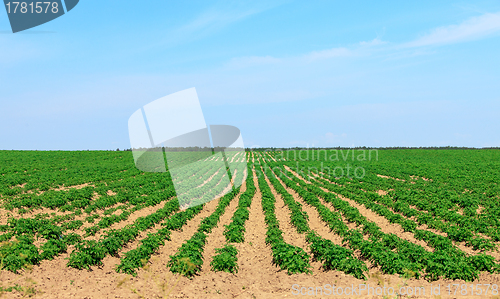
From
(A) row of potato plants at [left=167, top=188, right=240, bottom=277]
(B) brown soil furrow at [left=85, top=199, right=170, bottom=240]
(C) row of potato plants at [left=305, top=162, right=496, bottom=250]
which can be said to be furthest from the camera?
(B) brown soil furrow at [left=85, top=199, right=170, bottom=240]

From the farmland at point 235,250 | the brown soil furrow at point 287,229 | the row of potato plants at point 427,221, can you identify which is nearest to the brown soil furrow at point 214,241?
the farmland at point 235,250

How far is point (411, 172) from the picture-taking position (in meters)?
41.9

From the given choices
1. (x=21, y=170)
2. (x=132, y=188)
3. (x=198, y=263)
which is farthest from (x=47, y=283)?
(x=21, y=170)

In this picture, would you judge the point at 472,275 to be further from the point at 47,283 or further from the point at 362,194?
the point at 362,194

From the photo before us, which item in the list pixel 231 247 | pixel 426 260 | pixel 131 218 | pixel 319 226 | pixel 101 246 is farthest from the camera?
pixel 131 218

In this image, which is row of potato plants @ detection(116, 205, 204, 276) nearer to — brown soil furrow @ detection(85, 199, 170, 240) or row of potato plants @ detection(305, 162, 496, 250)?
brown soil furrow @ detection(85, 199, 170, 240)

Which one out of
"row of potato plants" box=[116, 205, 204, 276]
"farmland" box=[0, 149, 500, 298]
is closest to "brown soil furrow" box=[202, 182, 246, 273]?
"farmland" box=[0, 149, 500, 298]

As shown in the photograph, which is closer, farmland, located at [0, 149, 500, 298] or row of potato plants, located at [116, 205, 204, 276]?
farmland, located at [0, 149, 500, 298]

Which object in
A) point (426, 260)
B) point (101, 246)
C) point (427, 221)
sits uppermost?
point (101, 246)

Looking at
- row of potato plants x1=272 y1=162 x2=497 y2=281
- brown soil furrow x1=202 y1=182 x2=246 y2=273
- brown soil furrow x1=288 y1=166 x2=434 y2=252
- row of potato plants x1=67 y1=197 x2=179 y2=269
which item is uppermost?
row of potato plants x1=67 y1=197 x2=179 y2=269

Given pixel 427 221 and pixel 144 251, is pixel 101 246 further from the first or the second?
pixel 427 221

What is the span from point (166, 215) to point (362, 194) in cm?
1545

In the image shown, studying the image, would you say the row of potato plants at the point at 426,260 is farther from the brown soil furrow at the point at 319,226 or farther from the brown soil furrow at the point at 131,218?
the brown soil furrow at the point at 131,218

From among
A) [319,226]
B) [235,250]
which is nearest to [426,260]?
[235,250]
